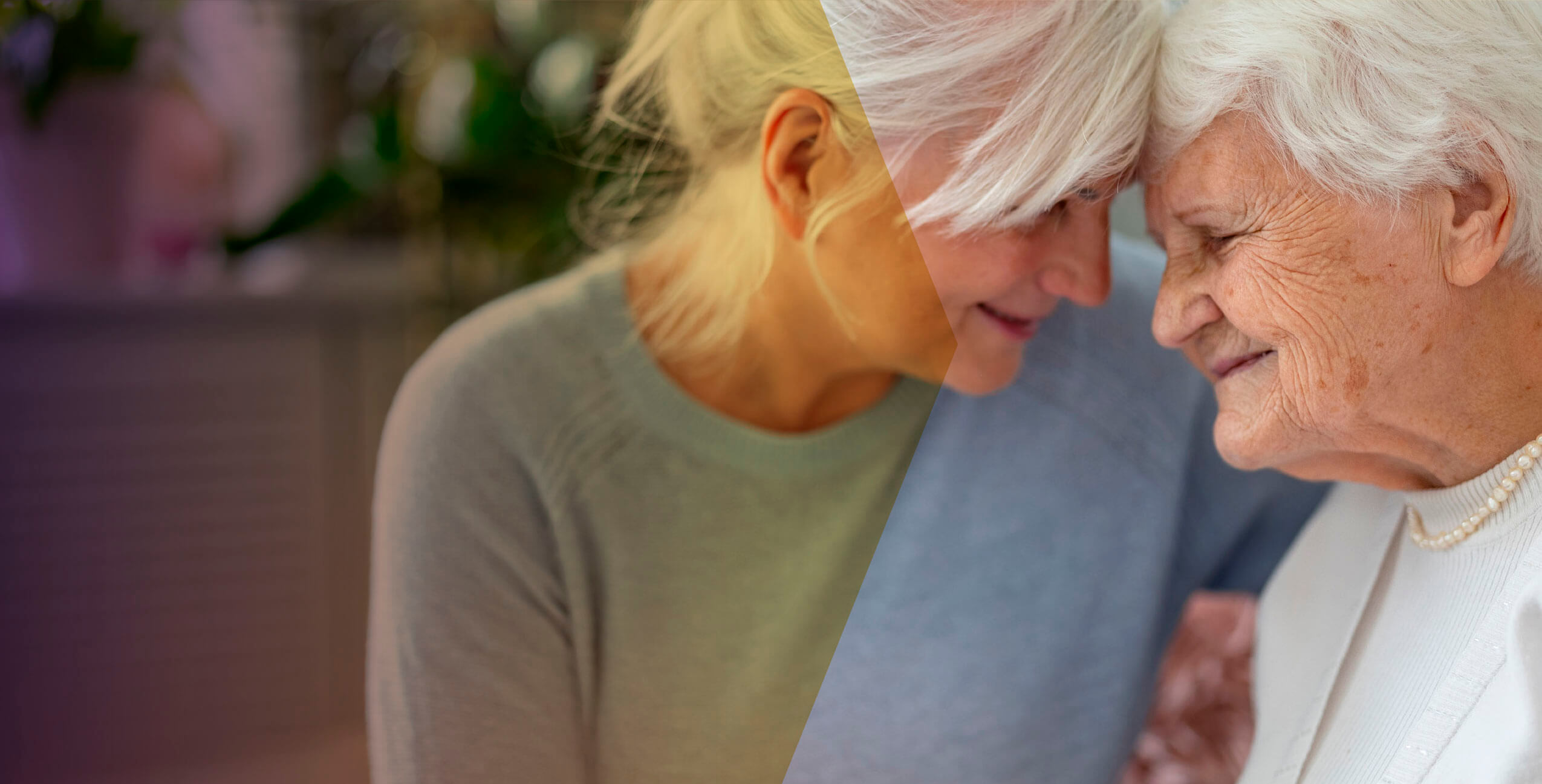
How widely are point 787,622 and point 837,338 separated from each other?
0.98 ft

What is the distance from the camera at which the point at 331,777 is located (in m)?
0.37

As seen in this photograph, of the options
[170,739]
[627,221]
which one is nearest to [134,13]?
[170,739]

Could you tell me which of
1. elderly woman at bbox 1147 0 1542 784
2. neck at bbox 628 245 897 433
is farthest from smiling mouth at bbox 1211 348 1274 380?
neck at bbox 628 245 897 433

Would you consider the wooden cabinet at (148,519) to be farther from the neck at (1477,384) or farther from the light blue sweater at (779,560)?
the neck at (1477,384)

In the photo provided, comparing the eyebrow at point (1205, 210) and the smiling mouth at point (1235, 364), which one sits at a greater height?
the eyebrow at point (1205, 210)

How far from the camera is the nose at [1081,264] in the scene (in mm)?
753

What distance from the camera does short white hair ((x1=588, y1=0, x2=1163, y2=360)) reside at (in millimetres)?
659

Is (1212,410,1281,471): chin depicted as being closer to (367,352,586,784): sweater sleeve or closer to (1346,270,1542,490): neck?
(1346,270,1542,490): neck

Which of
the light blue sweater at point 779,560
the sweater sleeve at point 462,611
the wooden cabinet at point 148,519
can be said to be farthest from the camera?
the light blue sweater at point 779,560

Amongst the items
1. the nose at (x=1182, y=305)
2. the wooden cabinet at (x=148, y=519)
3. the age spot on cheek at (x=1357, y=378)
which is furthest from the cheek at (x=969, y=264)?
the wooden cabinet at (x=148, y=519)

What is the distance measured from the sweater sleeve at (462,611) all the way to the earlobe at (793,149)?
25 cm

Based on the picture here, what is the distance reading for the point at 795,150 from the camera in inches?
28.2

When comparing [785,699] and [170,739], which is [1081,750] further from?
[170,739]

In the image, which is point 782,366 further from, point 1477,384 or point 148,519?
point 148,519
